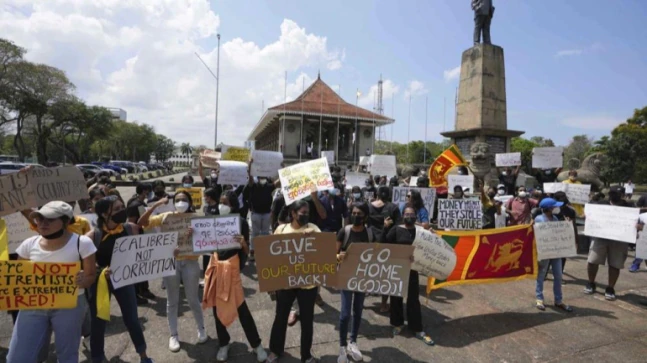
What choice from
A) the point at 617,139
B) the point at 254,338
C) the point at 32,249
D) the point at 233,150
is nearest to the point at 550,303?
the point at 254,338

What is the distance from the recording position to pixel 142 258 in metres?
3.71

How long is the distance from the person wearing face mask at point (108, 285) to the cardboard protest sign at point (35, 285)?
0.45 metres

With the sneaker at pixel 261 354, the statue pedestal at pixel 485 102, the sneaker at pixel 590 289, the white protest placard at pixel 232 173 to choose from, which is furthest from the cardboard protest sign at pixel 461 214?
the statue pedestal at pixel 485 102

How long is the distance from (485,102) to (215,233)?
516 inches

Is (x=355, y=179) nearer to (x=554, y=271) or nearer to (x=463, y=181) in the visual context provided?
(x=463, y=181)

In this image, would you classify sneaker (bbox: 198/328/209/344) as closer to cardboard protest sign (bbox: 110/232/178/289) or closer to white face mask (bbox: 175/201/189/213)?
cardboard protest sign (bbox: 110/232/178/289)

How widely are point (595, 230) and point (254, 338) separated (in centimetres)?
573

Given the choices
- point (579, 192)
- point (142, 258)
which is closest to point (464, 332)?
point (142, 258)

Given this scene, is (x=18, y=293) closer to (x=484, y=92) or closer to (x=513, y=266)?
(x=513, y=266)

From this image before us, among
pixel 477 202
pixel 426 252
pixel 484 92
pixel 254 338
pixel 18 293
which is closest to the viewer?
pixel 18 293

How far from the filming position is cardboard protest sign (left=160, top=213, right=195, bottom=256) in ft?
13.1

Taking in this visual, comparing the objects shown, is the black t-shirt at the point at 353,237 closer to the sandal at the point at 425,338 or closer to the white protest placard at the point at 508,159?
the sandal at the point at 425,338

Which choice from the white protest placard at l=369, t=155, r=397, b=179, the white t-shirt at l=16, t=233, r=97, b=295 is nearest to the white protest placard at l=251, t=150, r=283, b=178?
the white t-shirt at l=16, t=233, r=97, b=295

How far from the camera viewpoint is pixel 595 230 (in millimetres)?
5906
